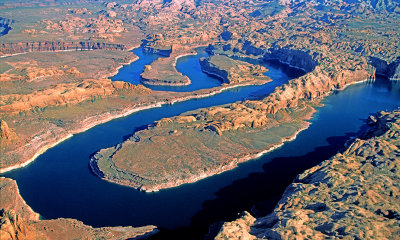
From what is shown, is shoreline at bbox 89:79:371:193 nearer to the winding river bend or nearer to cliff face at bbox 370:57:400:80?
the winding river bend

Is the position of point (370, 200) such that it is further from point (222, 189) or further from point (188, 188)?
point (188, 188)

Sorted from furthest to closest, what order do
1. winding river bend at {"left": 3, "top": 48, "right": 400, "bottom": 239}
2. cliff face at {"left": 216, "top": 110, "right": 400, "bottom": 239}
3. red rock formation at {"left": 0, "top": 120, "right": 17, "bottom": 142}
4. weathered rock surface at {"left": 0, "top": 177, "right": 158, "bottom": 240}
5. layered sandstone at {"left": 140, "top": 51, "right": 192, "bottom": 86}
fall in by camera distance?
layered sandstone at {"left": 140, "top": 51, "right": 192, "bottom": 86}
red rock formation at {"left": 0, "top": 120, "right": 17, "bottom": 142}
winding river bend at {"left": 3, "top": 48, "right": 400, "bottom": 239}
weathered rock surface at {"left": 0, "top": 177, "right": 158, "bottom": 240}
cliff face at {"left": 216, "top": 110, "right": 400, "bottom": 239}

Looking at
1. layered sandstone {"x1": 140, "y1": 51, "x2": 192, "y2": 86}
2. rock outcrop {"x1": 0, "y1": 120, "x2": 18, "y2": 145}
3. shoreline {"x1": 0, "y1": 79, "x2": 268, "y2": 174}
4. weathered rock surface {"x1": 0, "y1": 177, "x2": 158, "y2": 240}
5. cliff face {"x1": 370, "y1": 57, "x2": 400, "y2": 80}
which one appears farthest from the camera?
cliff face {"x1": 370, "y1": 57, "x2": 400, "y2": 80}

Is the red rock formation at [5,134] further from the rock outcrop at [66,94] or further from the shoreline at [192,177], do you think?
the shoreline at [192,177]

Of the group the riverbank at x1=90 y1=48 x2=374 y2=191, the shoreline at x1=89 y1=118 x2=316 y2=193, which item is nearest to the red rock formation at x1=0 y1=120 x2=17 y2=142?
the shoreline at x1=89 y1=118 x2=316 y2=193

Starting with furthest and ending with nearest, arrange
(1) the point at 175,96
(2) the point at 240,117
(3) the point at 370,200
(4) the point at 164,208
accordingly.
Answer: (1) the point at 175,96, (2) the point at 240,117, (4) the point at 164,208, (3) the point at 370,200

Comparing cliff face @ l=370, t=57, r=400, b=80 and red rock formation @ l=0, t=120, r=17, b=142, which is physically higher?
cliff face @ l=370, t=57, r=400, b=80

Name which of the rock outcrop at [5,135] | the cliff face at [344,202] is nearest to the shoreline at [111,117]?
the rock outcrop at [5,135]

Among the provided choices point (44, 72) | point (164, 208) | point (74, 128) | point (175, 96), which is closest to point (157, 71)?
point (175, 96)
